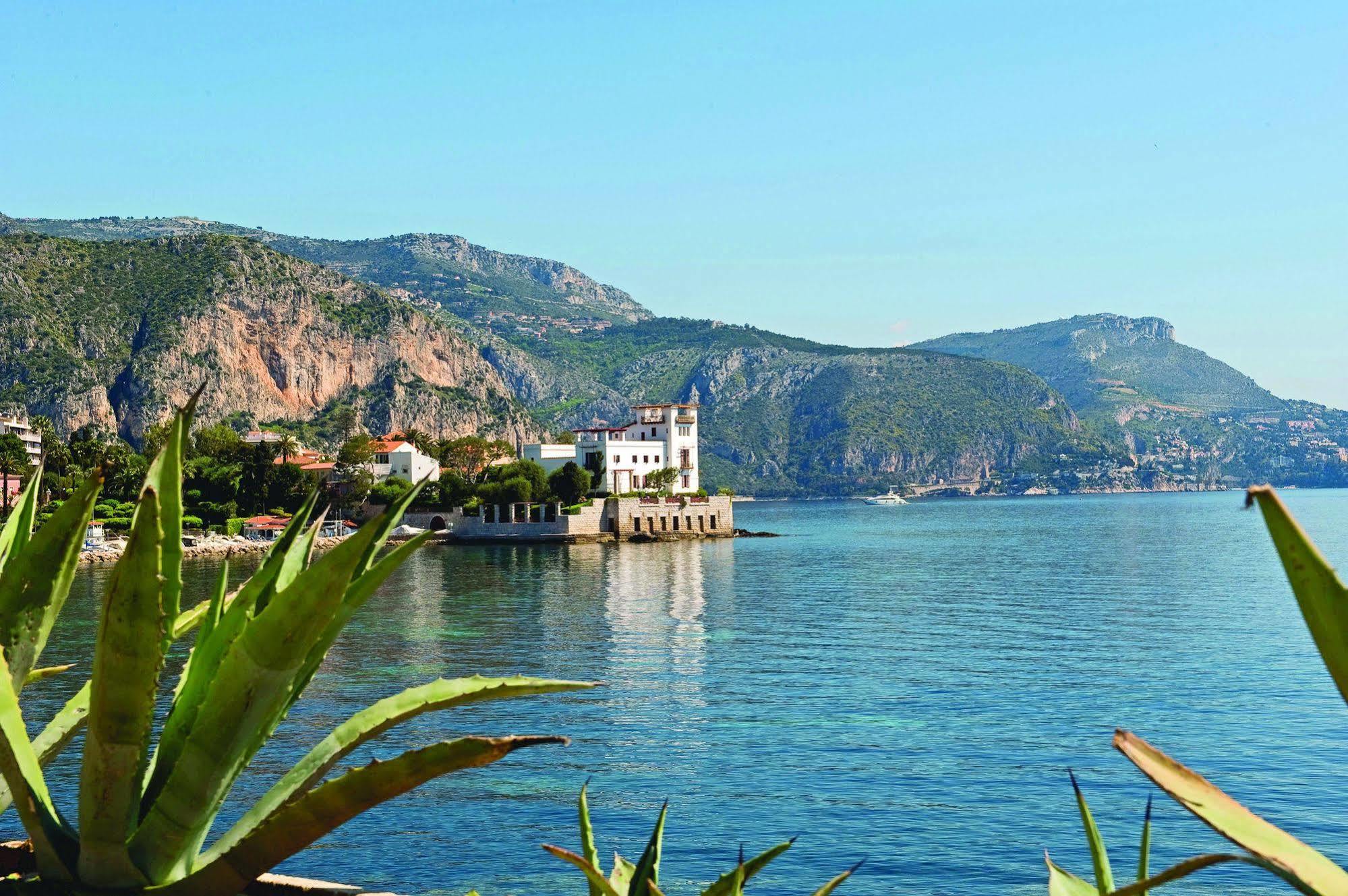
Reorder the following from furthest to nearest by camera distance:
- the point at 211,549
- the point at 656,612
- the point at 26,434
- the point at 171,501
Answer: the point at 26,434
the point at 211,549
the point at 656,612
the point at 171,501

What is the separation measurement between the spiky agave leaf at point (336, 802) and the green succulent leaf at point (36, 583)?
1.02 metres

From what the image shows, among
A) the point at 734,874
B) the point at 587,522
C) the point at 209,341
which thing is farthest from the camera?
the point at 209,341

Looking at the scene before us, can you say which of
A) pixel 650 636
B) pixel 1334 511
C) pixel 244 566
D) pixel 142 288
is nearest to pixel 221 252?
pixel 142 288

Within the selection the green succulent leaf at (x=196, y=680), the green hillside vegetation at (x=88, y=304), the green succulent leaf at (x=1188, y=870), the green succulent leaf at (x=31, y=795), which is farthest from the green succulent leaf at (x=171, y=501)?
the green hillside vegetation at (x=88, y=304)

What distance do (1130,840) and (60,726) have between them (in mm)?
14332

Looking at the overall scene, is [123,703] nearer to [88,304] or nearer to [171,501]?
[171,501]

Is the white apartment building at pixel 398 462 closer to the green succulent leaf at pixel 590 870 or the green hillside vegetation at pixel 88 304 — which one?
the green hillside vegetation at pixel 88 304

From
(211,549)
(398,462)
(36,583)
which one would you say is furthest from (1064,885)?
(398,462)

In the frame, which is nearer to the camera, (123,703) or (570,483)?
(123,703)

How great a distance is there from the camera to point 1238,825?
209cm

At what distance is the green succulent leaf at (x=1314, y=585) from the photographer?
1920mm

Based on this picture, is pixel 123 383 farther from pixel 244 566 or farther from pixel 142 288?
pixel 244 566

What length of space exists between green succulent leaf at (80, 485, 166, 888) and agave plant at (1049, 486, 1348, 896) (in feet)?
8.39

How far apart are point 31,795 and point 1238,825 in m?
3.35
